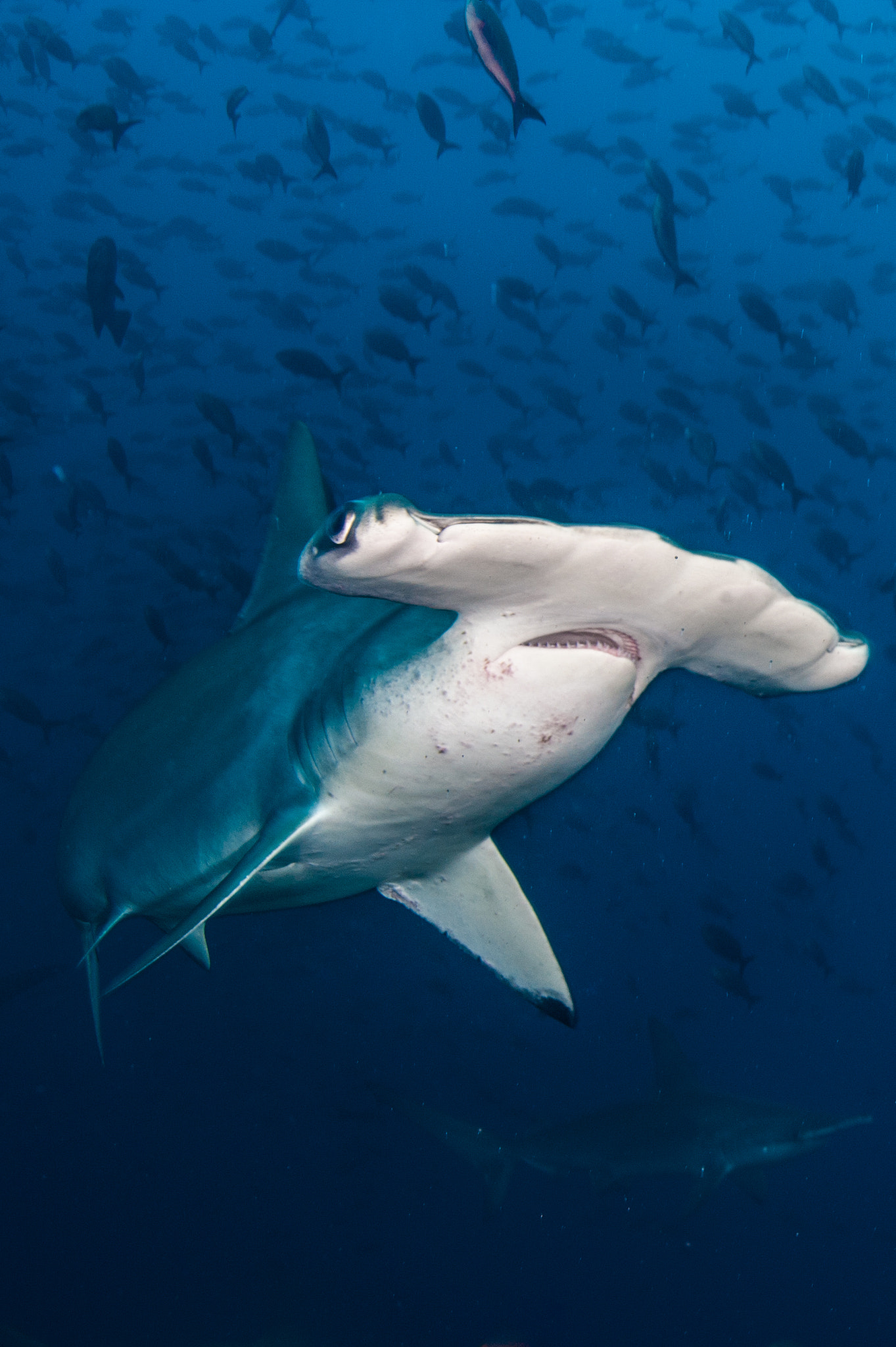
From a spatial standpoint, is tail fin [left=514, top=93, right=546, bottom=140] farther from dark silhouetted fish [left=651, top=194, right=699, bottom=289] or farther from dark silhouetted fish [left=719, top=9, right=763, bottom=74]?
dark silhouetted fish [left=719, top=9, right=763, bottom=74]

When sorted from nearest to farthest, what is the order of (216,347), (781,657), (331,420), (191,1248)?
1. (781,657)
2. (331,420)
3. (191,1248)
4. (216,347)

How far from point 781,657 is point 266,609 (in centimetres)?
197

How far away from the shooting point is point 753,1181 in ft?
32.1

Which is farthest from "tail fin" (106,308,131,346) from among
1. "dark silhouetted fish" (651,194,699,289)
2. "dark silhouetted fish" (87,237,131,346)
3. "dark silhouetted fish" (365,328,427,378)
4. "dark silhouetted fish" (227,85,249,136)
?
"dark silhouetted fish" (227,85,249,136)

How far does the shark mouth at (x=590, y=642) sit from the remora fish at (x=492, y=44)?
521 centimetres

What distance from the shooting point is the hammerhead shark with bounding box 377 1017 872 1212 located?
9320 millimetres

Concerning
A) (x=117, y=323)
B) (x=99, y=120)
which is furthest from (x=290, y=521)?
(x=99, y=120)

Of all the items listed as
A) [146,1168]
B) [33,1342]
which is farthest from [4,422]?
[146,1168]

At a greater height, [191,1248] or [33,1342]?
[33,1342]

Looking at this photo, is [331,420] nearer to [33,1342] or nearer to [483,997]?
[33,1342]

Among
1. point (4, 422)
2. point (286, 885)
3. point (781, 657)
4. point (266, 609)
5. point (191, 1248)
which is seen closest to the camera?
point (781, 657)

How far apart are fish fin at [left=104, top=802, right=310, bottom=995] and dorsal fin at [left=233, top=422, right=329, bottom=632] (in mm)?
1055

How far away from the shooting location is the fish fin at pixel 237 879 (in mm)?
1912

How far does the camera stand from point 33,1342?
630cm
